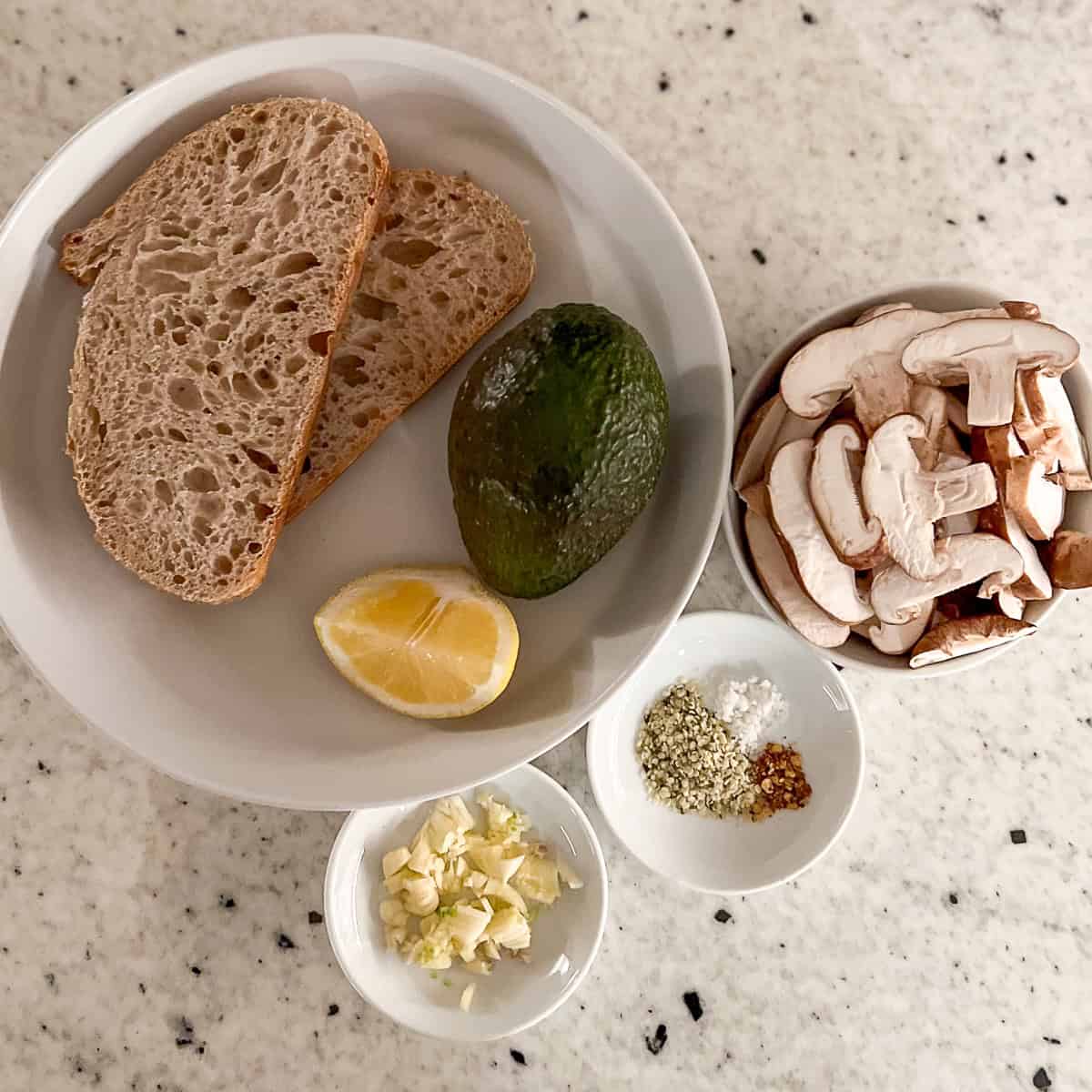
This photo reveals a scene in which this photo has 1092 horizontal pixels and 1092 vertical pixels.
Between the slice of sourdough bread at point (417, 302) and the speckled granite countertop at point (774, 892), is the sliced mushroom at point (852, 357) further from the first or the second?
the slice of sourdough bread at point (417, 302)

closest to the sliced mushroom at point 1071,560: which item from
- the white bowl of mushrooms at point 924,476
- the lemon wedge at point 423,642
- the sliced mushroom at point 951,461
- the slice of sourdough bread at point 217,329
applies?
the white bowl of mushrooms at point 924,476

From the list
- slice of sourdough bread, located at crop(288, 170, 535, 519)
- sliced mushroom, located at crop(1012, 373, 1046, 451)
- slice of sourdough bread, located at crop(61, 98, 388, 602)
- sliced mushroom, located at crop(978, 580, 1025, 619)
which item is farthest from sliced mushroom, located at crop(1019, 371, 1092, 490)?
slice of sourdough bread, located at crop(61, 98, 388, 602)

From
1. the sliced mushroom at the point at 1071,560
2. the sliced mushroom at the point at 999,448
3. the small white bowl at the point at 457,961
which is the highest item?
the sliced mushroom at the point at 999,448

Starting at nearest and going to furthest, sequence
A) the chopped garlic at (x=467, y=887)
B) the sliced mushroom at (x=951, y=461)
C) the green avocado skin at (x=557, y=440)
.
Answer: the green avocado skin at (x=557, y=440) → the sliced mushroom at (x=951, y=461) → the chopped garlic at (x=467, y=887)

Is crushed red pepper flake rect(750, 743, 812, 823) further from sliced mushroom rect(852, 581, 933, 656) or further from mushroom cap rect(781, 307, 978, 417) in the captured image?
mushroom cap rect(781, 307, 978, 417)

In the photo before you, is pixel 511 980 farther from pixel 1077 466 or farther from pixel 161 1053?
pixel 1077 466

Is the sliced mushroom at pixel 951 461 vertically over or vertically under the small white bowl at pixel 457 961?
over
